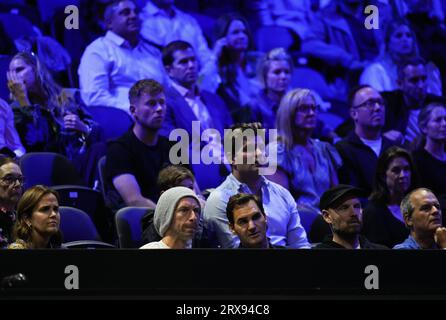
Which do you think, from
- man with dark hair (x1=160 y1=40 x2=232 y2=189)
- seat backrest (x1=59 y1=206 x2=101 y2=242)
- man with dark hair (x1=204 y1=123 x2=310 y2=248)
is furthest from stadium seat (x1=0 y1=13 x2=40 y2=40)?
man with dark hair (x1=204 y1=123 x2=310 y2=248)

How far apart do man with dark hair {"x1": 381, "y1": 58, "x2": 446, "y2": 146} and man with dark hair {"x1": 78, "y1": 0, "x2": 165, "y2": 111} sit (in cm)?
140

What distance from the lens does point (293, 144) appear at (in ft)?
17.6

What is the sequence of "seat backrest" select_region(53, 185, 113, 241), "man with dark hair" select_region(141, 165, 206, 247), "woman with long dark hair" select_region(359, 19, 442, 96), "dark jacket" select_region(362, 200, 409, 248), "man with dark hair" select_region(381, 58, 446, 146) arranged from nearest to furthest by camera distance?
1. "man with dark hair" select_region(141, 165, 206, 247)
2. "dark jacket" select_region(362, 200, 409, 248)
3. "seat backrest" select_region(53, 185, 113, 241)
4. "man with dark hair" select_region(381, 58, 446, 146)
5. "woman with long dark hair" select_region(359, 19, 442, 96)

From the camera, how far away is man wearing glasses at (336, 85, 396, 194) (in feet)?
18.4

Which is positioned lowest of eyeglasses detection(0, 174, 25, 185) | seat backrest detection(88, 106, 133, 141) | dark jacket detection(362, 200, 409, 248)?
dark jacket detection(362, 200, 409, 248)

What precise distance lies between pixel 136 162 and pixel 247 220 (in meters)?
1.24

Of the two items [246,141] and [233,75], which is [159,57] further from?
[246,141]

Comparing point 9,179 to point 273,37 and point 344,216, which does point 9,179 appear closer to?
point 344,216

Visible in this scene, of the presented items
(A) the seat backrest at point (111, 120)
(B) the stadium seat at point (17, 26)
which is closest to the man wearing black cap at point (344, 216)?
(A) the seat backrest at point (111, 120)
